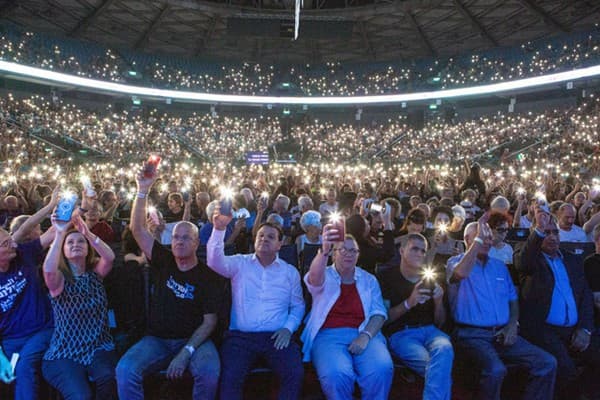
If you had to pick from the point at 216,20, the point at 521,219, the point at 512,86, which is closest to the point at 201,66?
the point at 216,20

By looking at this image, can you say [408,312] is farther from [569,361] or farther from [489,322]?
[569,361]

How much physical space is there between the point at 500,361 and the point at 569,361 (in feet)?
2.45

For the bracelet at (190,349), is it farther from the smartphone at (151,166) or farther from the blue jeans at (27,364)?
Result: the smartphone at (151,166)

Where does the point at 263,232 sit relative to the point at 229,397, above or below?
above

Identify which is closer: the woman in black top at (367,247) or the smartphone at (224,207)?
the smartphone at (224,207)

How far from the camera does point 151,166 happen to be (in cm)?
369

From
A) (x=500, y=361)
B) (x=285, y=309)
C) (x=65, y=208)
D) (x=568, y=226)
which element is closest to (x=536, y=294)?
(x=500, y=361)

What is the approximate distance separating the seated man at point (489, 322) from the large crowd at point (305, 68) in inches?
883

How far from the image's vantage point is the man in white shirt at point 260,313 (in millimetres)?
3373

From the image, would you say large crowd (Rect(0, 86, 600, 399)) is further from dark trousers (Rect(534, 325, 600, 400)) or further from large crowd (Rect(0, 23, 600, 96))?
large crowd (Rect(0, 23, 600, 96))

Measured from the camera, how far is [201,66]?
33.2 metres

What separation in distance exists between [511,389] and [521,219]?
141 inches

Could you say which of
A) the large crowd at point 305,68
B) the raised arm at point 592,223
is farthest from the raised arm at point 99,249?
the large crowd at point 305,68

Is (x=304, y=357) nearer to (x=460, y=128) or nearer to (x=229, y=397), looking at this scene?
(x=229, y=397)
